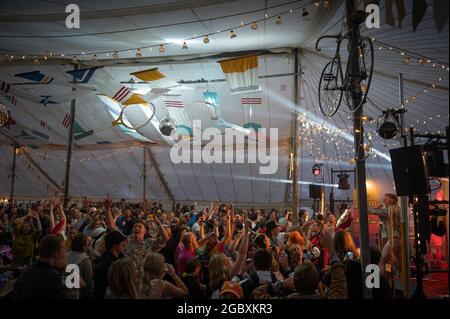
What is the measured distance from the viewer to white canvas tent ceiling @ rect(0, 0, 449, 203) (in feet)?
20.0

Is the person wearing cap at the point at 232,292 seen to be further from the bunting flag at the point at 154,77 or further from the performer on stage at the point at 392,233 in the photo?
the bunting flag at the point at 154,77

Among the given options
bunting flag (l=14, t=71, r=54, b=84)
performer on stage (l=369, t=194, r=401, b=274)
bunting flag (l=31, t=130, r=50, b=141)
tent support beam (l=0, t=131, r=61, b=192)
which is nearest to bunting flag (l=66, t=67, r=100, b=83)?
bunting flag (l=14, t=71, r=54, b=84)

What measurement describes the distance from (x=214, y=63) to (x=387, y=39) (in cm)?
427

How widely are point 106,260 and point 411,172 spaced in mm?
3227

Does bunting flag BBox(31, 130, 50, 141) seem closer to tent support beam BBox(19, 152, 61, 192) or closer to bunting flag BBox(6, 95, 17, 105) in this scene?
bunting flag BBox(6, 95, 17, 105)

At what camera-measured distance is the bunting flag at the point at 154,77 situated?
8.00 m

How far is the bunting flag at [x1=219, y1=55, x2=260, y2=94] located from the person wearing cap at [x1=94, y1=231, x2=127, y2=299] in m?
5.18

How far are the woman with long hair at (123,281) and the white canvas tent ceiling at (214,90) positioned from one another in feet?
15.0

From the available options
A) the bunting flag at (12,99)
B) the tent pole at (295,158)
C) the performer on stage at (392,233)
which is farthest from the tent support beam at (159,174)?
the performer on stage at (392,233)

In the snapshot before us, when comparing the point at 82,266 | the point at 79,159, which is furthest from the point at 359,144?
the point at 79,159

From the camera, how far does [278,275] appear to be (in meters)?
3.46
